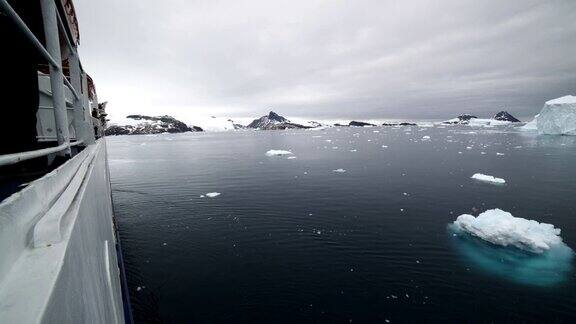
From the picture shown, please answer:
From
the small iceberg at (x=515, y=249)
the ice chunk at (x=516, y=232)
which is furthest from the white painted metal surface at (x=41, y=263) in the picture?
the ice chunk at (x=516, y=232)

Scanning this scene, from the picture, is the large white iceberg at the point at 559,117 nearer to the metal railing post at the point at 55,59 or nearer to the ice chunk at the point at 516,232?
the ice chunk at the point at 516,232

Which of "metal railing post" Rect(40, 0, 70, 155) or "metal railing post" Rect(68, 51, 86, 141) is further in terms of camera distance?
"metal railing post" Rect(68, 51, 86, 141)

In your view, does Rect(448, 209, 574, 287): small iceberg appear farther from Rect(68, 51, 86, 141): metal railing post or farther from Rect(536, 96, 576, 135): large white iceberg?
Rect(536, 96, 576, 135): large white iceberg

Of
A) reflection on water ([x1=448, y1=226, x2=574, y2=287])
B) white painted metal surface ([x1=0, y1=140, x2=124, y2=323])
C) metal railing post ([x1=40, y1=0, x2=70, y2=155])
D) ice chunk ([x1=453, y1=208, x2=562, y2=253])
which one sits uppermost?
metal railing post ([x1=40, y1=0, x2=70, y2=155])

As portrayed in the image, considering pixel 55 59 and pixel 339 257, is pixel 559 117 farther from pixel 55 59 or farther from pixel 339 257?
pixel 55 59

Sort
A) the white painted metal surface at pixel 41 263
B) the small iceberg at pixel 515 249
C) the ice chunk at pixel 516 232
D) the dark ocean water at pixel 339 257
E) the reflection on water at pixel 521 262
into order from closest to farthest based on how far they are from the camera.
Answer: the white painted metal surface at pixel 41 263, the dark ocean water at pixel 339 257, the reflection on water at pixel 521 262, the small iceberg at pixel 515 249, the ice chunk at pixel 516 232

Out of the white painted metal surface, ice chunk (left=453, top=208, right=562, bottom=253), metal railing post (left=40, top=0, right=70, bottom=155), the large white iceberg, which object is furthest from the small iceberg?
the large white iceberg

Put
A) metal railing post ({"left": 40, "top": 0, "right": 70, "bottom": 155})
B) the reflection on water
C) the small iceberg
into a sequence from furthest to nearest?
the small iceberg, the reflection on water, metal railing post ({"left": 40, "top": 0, "right": 70, "bottom": 155})

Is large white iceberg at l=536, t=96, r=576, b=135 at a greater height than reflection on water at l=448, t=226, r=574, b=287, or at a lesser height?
greater
